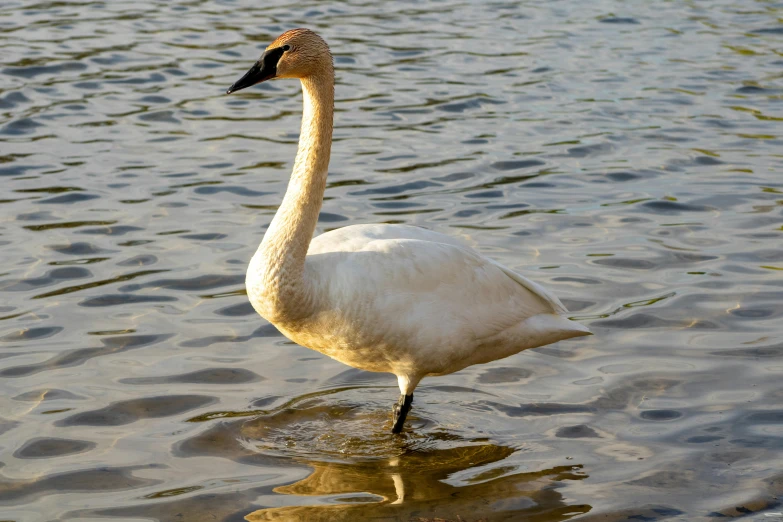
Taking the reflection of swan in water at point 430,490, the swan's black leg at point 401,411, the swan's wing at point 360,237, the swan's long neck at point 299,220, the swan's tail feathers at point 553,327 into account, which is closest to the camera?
the reflection of swan in water at point 430,490

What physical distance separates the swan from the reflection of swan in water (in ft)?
1.41

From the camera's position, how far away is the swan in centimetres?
582

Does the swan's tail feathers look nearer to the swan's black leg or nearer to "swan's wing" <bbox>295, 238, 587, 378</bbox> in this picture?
"swan's wing" <bbox>295, 238, 587, 378</bbox>

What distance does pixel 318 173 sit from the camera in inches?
245

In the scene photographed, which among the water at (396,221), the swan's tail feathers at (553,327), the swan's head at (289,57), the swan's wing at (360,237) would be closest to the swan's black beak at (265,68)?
the swan's head at (289,57)

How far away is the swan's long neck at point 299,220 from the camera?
18.9 ft

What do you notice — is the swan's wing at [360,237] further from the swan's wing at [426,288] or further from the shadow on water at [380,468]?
the shadow on water at [380,468]

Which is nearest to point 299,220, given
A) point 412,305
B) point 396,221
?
point 412,305

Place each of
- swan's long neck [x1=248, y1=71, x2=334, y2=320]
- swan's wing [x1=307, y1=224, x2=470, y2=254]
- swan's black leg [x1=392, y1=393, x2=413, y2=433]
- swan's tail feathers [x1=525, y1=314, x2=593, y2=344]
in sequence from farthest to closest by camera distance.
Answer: swan's tail feathers [x1=525, y1=314, x2=593, y2=344] < swan's black leg [x1=392, y1=393, x2=413, y2=433] < swan's wing [x1=307, y1=224, x2=470, y2=254] < swan's long neck [x1=248, y1=71, x2=334, y2=320]

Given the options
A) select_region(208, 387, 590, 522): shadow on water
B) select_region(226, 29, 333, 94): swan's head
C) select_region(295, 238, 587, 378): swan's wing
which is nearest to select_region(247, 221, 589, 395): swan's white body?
select_region(295, 238, 587, 378): swan's wing

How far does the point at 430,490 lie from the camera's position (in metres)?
5.76

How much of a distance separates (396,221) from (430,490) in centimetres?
399

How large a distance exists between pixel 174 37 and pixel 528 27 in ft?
15.9

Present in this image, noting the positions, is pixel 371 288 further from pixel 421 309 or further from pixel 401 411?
pixel 401 411
